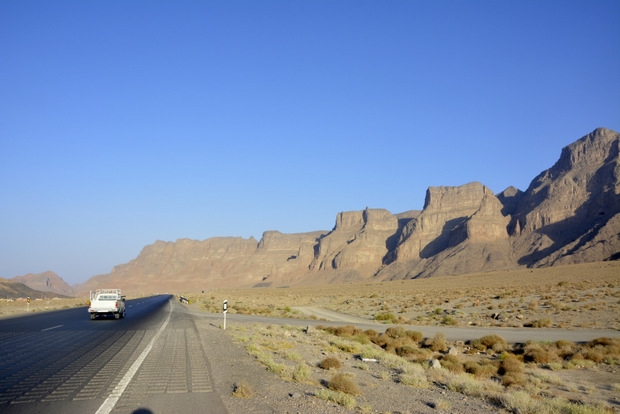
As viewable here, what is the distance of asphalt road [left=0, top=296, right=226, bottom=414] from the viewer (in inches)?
271

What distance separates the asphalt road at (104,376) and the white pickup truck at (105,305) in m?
Answer: 10.2

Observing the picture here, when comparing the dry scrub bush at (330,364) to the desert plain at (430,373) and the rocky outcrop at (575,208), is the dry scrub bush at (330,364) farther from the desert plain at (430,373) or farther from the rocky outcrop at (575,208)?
the rocky outcrop at (575,208)

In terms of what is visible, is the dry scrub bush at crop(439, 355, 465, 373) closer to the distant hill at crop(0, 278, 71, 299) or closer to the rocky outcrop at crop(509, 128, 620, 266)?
the rocky outcrop at crop(509, 128, 620, 266)

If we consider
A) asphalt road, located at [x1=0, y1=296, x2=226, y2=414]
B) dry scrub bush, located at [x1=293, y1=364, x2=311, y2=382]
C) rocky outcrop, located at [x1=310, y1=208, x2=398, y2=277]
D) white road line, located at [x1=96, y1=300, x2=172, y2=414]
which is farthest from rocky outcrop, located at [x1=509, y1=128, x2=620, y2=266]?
white road line, located at [x1=96, y1=300, x2=172, y2=414]

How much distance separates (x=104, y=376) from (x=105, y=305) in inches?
730

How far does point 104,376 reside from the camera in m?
8.98

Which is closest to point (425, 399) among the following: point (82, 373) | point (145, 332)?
point (82, 373)

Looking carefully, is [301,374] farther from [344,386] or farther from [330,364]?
[330,364]

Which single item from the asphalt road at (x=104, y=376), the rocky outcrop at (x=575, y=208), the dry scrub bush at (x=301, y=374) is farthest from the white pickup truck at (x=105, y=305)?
the rocky outcrop at (x=575, y=208)

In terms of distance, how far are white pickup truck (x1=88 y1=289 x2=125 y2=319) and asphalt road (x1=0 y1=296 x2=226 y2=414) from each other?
403 inches

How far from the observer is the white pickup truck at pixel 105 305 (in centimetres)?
2550

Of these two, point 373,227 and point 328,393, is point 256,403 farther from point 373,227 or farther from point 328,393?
point 373,227

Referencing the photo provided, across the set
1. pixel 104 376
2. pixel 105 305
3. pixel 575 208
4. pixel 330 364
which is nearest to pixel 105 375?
pixel 104 376

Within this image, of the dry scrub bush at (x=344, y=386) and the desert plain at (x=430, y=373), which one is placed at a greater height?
the dry scrub bush at (x=344, y=386)
